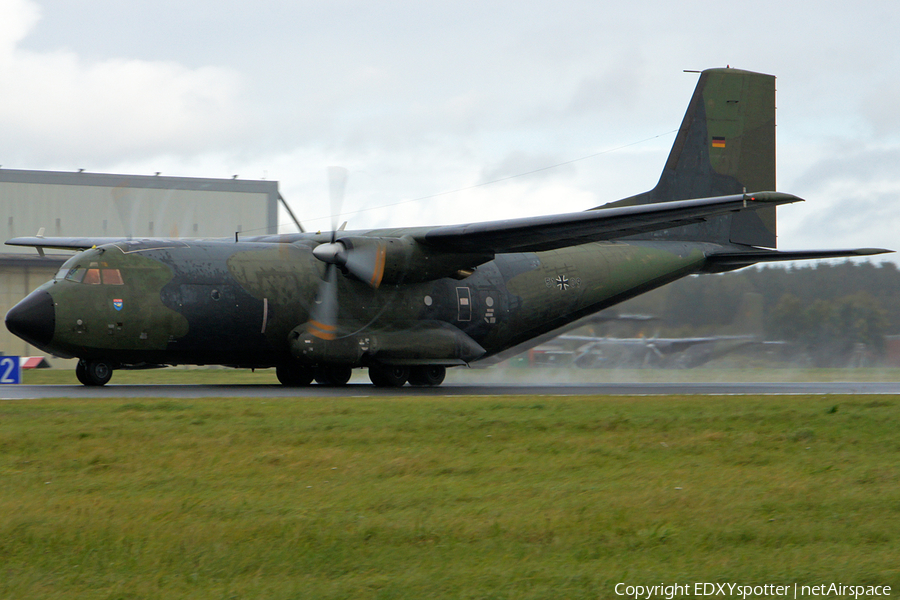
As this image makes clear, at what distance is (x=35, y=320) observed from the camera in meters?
16.9

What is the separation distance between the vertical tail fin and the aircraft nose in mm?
14899

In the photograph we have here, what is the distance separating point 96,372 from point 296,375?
4.73m

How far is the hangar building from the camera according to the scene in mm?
41250

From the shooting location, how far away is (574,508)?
279 inches

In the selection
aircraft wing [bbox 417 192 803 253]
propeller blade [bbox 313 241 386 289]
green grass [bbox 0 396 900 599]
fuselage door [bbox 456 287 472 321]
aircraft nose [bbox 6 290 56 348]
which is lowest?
green grass [bbox 0 396 900 599]

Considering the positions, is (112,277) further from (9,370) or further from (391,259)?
(391,259)

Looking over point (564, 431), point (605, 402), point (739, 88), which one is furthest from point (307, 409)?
point (739, 88)

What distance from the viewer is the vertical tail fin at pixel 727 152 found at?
24391mm

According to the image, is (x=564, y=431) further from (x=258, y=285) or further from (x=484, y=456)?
(x=258, y=285)

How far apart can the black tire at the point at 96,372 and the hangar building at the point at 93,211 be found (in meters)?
24.3

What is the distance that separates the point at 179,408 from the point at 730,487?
8.39 meters

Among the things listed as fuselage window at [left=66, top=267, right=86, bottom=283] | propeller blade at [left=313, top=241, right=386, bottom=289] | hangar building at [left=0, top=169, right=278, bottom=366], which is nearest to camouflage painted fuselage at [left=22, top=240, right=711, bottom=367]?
fuselage window at [left=66, top=267, right=86, bottom=283]

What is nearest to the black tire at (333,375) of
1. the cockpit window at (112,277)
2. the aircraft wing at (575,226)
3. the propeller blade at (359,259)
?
the propeller blade at (359,259)

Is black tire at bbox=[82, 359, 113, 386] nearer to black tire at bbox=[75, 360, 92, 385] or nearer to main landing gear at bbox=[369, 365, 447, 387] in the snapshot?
black tire at bbox=[75, 360, 92, 385]
